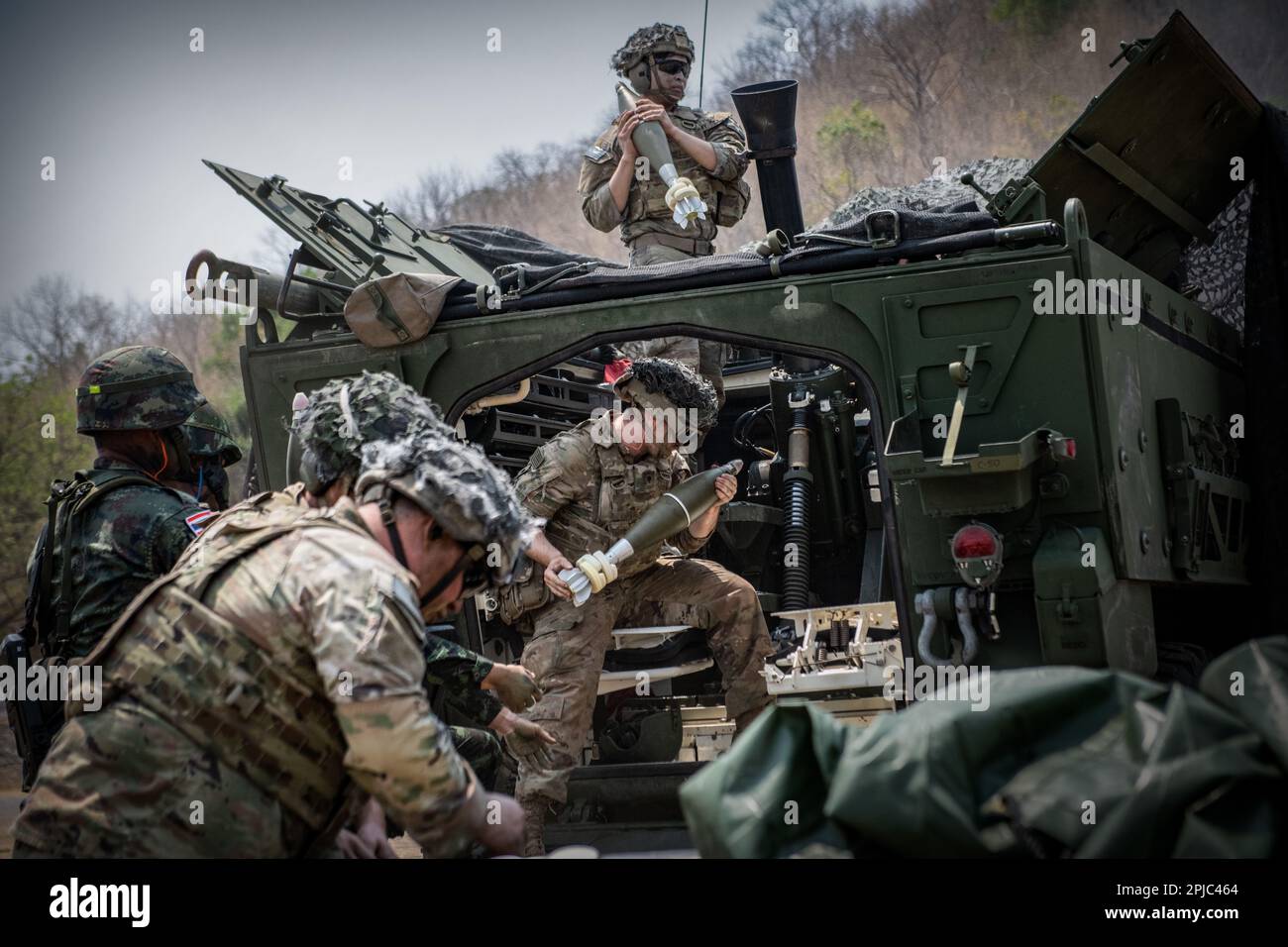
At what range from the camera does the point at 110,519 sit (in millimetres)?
4094

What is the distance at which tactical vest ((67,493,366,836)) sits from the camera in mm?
2557

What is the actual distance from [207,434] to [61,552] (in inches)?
22.4

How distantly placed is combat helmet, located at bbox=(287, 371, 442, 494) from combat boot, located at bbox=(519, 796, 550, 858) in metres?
2.11

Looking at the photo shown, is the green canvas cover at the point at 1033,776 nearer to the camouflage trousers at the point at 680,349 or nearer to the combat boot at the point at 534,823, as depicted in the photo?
the combat boot at the point at 534,823

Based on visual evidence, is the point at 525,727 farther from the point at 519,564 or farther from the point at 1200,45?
the point at 1200,45

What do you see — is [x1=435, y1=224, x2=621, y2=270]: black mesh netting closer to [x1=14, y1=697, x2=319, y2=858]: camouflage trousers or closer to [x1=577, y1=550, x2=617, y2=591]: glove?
[x1=577, y1=550, x2=617, y2=591]: glove

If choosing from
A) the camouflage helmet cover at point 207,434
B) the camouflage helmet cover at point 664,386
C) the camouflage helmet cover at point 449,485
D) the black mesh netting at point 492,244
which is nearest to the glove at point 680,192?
the camouflage helmet cover at point 664,386

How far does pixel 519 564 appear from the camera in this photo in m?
3.04

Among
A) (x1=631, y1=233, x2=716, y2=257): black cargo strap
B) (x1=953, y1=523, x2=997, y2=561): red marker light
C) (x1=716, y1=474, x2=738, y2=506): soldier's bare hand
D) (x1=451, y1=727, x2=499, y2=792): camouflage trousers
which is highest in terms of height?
(x1=631, y1=233, x2=716, y2=257): black cargo strap

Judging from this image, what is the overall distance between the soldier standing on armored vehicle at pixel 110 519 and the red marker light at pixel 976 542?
227cm

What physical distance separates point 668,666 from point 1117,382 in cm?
217

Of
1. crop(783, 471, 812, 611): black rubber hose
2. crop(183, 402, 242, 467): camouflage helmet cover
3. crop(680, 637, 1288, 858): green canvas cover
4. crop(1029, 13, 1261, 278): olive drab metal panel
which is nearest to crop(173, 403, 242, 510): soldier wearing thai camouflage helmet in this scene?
crop(183, 402, 242, 467): camouflage helmet cover

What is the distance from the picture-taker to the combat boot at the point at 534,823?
4816mm
